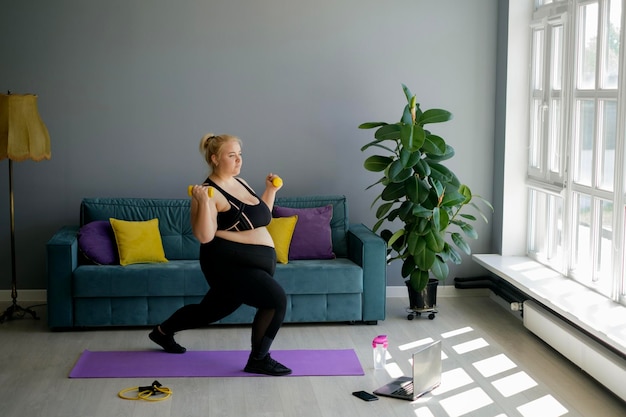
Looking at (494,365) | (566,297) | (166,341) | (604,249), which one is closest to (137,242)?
(166,341)

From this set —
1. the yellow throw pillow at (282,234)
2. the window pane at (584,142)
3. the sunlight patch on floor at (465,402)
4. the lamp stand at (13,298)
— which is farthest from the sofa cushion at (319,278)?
the lamp stand at (13,298)

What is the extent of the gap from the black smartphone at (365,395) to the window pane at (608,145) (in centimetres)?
196

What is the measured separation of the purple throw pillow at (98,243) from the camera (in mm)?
6176

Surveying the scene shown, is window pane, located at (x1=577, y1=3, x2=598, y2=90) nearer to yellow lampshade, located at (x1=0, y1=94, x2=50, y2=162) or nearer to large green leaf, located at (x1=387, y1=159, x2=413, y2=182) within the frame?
large green leaf, located at (x1=387, y1=159, x2=413, y2=182)

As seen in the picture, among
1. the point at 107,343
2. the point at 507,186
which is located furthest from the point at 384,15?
the point at 107,343

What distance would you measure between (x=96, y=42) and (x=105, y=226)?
1479 millimetres

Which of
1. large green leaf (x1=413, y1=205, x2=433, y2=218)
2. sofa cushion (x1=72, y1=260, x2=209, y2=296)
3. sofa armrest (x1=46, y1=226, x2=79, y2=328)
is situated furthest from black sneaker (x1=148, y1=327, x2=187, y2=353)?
large green leaf (x1=413, y1=205, x2=433, y2=218)

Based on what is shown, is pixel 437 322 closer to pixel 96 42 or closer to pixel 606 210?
pixel 606 210

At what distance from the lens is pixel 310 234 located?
21.4 ft

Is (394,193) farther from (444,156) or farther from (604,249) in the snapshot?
(604,249)

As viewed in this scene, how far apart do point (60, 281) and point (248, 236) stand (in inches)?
67.2

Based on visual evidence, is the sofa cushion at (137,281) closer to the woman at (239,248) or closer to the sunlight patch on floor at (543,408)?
the woman at (239,248)

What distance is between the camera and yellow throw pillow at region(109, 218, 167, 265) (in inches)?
245

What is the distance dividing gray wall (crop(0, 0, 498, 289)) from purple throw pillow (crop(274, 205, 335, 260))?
47 centimetres
